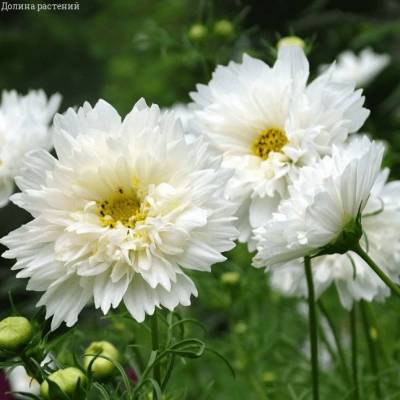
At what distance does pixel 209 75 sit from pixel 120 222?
368mm

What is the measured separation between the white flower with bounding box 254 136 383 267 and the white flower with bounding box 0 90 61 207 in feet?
1.07

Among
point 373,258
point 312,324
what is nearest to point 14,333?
point 312,324

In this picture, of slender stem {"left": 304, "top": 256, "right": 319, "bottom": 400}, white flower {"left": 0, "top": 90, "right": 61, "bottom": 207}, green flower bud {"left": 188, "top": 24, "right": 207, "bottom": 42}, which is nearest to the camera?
slender stem {"left": 304, "top": 256, "right": 319, "bottom": 400}

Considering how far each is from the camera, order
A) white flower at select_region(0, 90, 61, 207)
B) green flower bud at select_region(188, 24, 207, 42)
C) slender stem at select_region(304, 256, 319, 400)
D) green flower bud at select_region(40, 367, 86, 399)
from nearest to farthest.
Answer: green flower bud at select_region(40, 367, 86, 399) → slender stem at select_region(304, 256, 319, 400) → white flower at select_region(0, 90, 61, 207) → green flower bud at select_region(188, 24, 207, 42)

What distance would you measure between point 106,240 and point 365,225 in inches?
11.6

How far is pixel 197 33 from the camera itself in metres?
1.04

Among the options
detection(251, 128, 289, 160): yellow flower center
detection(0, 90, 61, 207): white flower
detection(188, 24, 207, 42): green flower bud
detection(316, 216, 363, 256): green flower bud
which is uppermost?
detection(188, 24, 207, 42): green flower bud

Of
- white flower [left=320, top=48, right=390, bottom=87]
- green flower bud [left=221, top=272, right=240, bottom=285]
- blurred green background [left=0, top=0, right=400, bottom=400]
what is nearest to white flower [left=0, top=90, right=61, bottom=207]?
blurred green background [left=0, top=0, right=400, bottom=400]

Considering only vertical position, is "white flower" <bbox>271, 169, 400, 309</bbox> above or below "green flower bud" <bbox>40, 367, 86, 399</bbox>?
above

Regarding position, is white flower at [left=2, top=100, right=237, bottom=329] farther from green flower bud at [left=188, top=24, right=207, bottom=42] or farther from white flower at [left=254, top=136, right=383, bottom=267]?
green flower bud at [left=188, top=24, right=207, bottom=42]

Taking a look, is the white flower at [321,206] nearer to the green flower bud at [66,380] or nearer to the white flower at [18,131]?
the green flower bud at [66,380]

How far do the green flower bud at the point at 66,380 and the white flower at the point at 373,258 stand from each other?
0.87 ft

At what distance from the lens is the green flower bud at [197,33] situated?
1.04 meters

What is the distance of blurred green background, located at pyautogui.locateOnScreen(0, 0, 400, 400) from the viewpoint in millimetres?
1076
